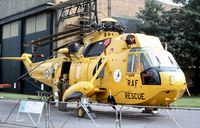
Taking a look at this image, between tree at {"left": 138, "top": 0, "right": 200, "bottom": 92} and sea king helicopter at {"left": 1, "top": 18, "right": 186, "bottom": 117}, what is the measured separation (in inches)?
594

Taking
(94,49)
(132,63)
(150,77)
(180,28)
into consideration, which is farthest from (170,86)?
(180,28)

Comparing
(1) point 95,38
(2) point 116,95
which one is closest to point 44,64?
(1) point 95,38

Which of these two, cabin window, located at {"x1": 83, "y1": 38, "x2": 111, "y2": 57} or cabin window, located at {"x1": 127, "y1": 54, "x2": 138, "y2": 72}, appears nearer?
cabin window, located at {"x1": 127, "y1": 54, "x2": 138, "y2": 72}

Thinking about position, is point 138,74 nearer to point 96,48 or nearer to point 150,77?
point 150,77

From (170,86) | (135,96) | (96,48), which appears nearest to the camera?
(170,86)

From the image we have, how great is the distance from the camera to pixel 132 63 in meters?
15.3

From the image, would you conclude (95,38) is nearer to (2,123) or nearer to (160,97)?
(160,97)

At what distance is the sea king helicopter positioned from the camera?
48.0 ft

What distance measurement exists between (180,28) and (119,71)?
65.0ft

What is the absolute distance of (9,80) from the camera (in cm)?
4344

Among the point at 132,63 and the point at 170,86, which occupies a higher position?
the point at 132,63

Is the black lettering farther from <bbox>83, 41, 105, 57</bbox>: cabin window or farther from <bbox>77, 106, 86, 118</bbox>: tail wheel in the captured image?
<bbox>83, 41, 105, 57</bbox>: cabin window

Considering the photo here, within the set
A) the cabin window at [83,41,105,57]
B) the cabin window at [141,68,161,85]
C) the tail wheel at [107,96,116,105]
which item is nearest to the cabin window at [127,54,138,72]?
the cabin window at [141,68,161,85]

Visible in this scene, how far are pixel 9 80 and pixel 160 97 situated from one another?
31.3 meters
